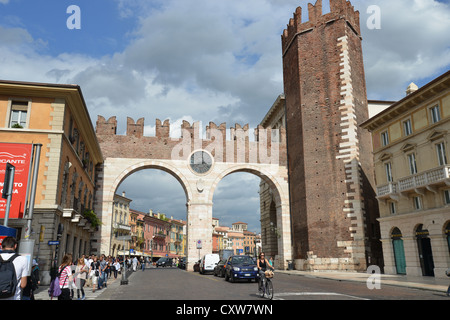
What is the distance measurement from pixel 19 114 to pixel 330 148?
21365mm

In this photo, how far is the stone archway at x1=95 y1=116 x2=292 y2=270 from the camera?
1278 inches

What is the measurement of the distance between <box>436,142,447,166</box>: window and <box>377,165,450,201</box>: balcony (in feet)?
1.95

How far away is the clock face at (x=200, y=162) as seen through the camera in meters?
33.8

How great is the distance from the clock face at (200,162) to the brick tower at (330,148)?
24.3 ft

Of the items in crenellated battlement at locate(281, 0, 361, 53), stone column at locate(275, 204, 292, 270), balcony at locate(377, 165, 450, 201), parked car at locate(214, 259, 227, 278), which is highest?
crenellated battlement at locate(281, 0, 361, 53)

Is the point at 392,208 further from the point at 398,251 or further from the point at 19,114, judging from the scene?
the point at 19,114

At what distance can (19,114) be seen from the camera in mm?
17906

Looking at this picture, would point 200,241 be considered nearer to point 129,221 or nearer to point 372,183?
point 372,183

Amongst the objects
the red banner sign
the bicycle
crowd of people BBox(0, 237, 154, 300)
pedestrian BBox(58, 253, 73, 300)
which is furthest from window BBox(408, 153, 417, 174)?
the red banner sign

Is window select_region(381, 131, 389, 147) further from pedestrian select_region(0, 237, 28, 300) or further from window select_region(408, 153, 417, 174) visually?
pedestrian select_region(0, 237, 28, 300)

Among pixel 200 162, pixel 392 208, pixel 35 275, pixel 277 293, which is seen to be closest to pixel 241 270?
pixel 277 293

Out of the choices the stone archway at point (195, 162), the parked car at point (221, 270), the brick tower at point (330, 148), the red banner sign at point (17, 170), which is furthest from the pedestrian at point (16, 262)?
the stone archway at point (195, 162)
